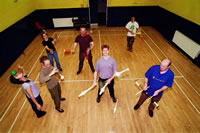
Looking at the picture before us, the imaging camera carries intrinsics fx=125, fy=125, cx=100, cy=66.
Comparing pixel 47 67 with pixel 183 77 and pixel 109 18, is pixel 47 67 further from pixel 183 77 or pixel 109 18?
pixel 109 18

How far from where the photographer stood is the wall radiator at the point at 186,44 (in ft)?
18.3

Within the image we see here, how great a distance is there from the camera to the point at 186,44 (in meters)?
6.10

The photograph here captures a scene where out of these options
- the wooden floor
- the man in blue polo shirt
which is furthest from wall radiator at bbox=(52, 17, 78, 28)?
the man in blue polo shirt

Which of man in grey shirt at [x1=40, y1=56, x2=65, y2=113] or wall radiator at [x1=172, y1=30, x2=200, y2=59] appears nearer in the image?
man in grey shirt at [x1=40, y1=56, x2=65, y2=113]

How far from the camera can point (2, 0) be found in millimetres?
5516

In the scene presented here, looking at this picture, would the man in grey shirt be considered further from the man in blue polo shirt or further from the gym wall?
the gym wall

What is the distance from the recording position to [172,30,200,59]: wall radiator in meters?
5.57

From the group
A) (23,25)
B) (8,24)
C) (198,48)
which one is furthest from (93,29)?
(198,48)

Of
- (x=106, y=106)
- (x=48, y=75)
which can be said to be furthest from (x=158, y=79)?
(x=48, y=75)

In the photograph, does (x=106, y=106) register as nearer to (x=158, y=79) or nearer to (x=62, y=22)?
(x=158, y=79)

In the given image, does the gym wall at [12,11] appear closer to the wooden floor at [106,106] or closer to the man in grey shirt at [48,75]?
the wooden floor at [106,106]

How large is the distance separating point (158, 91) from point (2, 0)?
713cm

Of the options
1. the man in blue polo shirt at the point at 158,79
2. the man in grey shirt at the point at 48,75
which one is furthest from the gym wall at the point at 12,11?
the man in blue polo shirt at the point at 158,79

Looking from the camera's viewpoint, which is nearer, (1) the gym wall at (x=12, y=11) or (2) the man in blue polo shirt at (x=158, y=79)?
(2) the man in blue polo shirt at (x=158, y=79)
